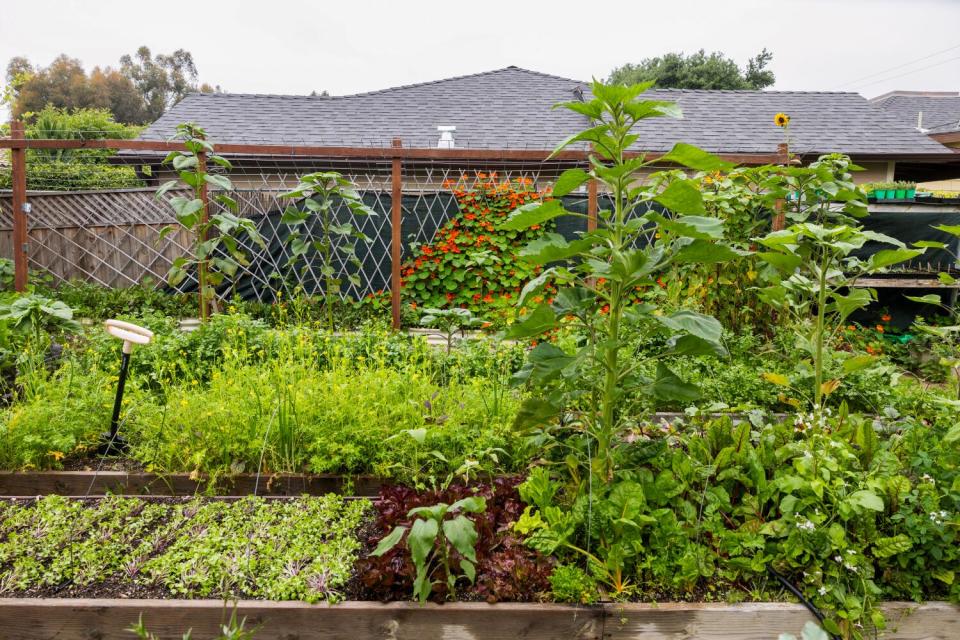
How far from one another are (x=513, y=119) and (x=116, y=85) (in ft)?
A: 112

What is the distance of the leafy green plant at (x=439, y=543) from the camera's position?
165 cm

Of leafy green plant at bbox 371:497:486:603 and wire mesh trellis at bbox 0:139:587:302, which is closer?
leafy green plant at bbox 371:497:486:603

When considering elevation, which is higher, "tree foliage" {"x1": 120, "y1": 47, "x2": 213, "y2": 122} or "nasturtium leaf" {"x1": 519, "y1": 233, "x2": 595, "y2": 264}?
"tree foliage" {"x1": 120, "y1": 47, "x2": 213, "y2": 122}

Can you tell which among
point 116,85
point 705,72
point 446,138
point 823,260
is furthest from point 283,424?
point 116,85

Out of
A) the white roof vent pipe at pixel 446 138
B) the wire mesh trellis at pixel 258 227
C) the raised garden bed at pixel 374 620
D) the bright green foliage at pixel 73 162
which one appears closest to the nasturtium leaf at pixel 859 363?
the raised garden bed at pixel 374 620

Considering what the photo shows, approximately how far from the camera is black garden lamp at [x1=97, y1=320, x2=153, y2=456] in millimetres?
2472

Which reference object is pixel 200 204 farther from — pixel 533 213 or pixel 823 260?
pixel 823 260

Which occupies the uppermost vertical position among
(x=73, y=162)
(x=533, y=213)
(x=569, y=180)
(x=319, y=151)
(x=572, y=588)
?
(x=73, y=162)

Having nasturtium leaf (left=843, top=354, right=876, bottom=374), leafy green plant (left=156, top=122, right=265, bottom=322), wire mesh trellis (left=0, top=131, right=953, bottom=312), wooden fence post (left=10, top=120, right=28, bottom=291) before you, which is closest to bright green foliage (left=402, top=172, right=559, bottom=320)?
wire mesh trellis (left=0, top=131, right=953, bottom=312)

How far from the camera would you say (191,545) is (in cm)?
200

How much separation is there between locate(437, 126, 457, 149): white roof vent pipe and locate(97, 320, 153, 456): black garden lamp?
8061 mm

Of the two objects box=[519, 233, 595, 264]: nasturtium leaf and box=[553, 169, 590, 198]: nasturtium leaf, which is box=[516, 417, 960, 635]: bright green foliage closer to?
box=[519, 233, 595, 264]: nasturtium leaf

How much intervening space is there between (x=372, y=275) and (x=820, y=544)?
5544mm

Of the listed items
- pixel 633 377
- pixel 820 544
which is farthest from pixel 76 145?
pixel 820 544
